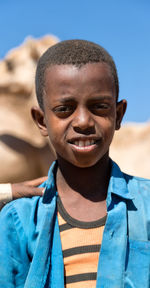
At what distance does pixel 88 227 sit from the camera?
1.01m

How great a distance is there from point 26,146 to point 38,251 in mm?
1828

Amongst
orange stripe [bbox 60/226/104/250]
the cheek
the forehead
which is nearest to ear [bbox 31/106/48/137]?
the forehead

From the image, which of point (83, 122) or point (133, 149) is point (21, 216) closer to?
point (83, 122)

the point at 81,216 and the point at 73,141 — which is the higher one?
the point at 73,141

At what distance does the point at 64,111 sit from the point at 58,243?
36 cm

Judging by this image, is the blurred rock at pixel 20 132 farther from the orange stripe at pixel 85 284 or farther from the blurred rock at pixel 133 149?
the blurred rock at pixel 133 149

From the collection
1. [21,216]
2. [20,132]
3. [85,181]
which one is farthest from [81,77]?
[20,132]

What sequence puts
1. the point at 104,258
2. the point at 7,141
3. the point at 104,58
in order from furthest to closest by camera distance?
the point at 7,141, the point at 104,58, the point at 104,258

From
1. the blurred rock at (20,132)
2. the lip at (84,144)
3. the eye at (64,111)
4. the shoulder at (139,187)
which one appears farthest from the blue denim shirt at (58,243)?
the blurred rock at (20,132)

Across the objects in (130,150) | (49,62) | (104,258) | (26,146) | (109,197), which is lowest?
(130,150)

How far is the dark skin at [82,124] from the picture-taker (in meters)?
1.00

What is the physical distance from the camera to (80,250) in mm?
994

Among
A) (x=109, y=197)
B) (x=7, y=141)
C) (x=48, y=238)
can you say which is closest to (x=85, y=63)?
(x=109, y=197)

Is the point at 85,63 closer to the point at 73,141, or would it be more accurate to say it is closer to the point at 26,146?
the point at 73,141
